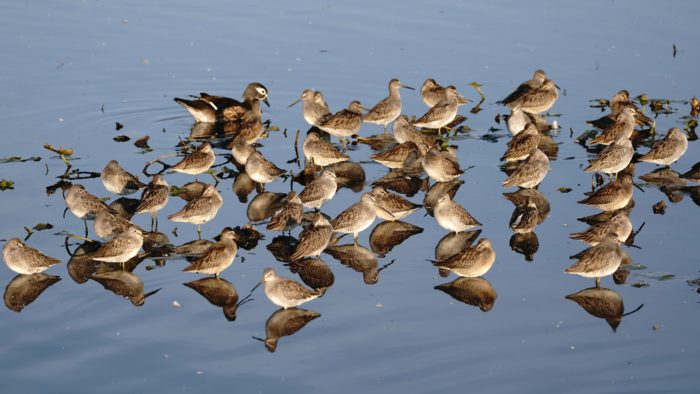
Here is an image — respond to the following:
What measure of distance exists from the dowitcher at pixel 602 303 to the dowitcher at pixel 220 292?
362 centimetres

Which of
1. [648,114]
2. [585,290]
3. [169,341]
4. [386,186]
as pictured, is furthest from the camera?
[648,114]

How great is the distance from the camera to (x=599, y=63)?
2198cm

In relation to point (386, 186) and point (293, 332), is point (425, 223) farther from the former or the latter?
point (293, 332)

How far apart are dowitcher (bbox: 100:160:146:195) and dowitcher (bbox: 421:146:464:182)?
13.7 ft

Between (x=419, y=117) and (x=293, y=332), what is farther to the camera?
(x=419, y=117)

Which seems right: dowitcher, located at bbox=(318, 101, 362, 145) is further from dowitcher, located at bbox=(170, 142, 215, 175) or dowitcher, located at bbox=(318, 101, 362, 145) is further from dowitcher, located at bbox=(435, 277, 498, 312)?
dowitcher, located at bbox=(435, 277, 498, 312)

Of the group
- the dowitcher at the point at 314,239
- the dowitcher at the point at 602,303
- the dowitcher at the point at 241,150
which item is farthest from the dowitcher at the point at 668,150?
the dowitcher at the point at 241,150

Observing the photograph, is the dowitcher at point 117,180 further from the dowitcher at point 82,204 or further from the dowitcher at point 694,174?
the dowitcher at point 694,174

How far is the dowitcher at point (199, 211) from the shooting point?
13.8 m

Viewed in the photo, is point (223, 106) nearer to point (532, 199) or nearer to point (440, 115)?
point (440, 115)

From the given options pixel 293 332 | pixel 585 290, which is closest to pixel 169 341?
pixel 293 332

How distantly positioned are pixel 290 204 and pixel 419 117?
5.90 m

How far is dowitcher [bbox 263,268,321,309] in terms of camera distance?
38.2 ft

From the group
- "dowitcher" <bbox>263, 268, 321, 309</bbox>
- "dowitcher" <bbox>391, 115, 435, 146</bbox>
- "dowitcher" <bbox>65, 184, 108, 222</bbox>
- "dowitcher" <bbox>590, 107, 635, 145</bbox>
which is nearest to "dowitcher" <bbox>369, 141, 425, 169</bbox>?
"dowitcher" <bbox>391, 115, 435, 146</bbox>
